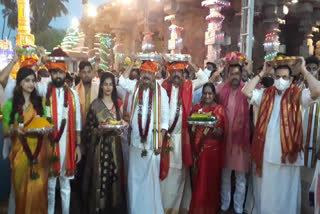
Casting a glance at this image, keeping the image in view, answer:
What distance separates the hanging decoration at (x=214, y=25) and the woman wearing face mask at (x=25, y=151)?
6.66 m

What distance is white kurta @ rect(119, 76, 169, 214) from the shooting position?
3.91m

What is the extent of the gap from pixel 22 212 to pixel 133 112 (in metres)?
1.64

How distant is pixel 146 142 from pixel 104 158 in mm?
527

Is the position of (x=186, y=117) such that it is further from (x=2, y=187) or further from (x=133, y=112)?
(x=2, y=187)

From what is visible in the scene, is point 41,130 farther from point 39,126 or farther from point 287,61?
point 287,61

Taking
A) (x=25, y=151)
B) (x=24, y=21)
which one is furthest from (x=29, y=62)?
(x=24, y=21)

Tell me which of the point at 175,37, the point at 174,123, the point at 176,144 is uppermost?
the point at 175,37

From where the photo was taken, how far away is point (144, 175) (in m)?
3.94

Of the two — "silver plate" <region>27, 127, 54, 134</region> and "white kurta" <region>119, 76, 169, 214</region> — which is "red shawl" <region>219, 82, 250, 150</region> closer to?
"white kurta" <region>119, 76, 169, 214</region>

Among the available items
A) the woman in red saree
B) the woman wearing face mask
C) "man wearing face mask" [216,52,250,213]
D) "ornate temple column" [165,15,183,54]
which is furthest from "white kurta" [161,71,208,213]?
"ornate temple column" [165,15,183,54]

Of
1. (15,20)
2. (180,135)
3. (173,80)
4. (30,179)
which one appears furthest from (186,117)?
(15,20)

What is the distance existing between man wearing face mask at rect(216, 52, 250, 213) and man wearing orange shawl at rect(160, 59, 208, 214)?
518mm

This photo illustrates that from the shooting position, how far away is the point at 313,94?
134 inches

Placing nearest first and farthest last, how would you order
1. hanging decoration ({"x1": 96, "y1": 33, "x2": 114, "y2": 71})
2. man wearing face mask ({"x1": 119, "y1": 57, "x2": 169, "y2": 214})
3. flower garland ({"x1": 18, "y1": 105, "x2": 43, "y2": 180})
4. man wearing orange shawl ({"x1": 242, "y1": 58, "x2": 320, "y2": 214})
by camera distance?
flower garland ({"x1": 18, "y1": 105, "x2": 43, "y2": 180}) → man wearing orange shawl ({"x1": 242, "y1": 58, "x2": 320, "y2": 214}) → man wearing face mask ({"x1": 119, "y1": 57, "x2": 169, "y2": 214}) → hanging decoration ({"x1": 96, "y1": 33, "x2": 114, "y2": 71})
